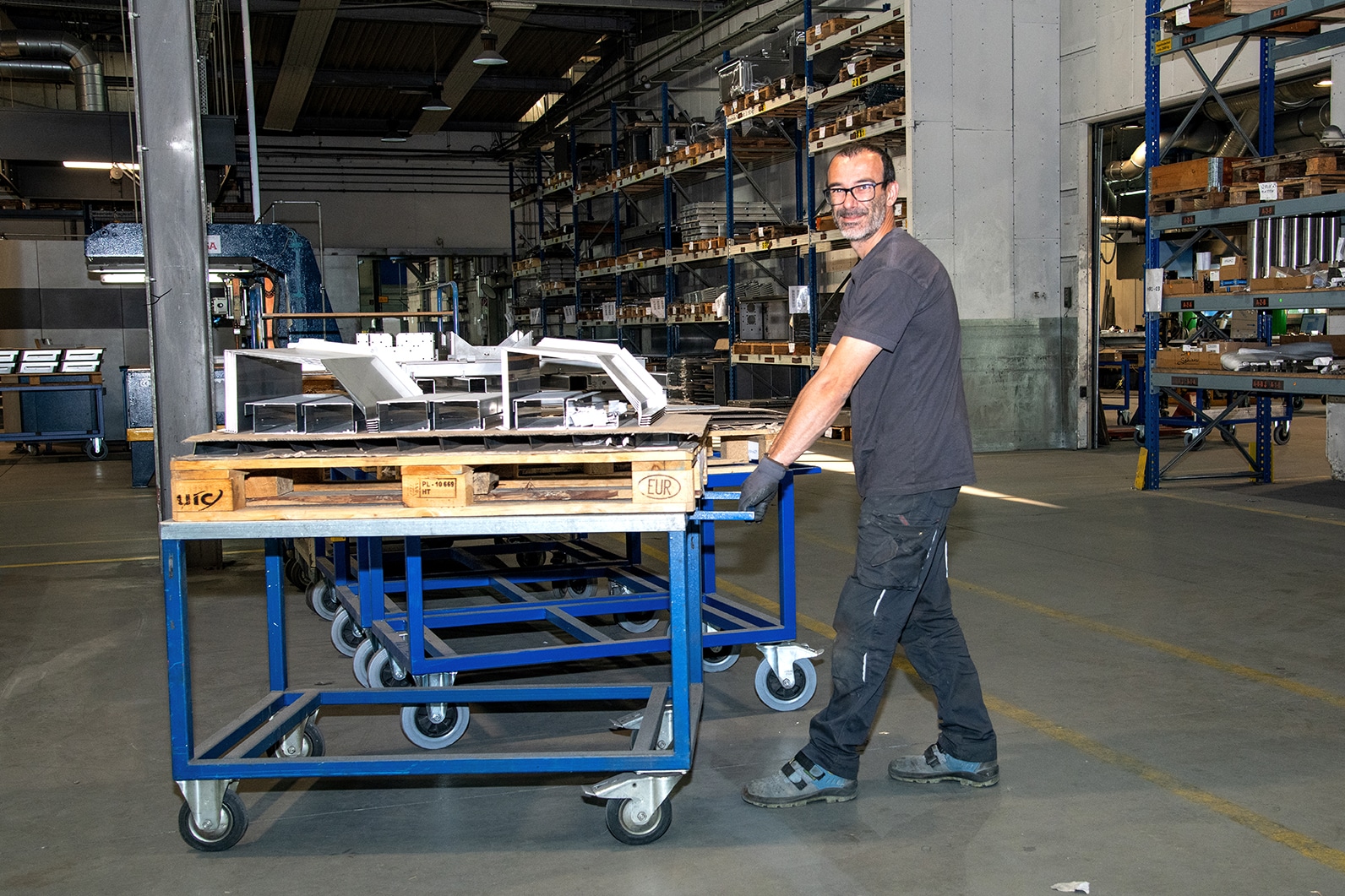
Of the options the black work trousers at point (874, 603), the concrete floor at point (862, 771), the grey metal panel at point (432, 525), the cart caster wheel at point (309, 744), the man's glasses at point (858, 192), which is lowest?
the concrete floor at point (862, 771)

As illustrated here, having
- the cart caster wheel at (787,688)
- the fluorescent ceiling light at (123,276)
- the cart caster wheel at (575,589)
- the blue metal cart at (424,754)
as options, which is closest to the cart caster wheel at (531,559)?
the cart caster wheel at (575,589)

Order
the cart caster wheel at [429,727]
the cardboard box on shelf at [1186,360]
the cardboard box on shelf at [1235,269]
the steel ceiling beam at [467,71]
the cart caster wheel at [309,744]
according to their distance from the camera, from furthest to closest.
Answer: the steel ceiling beam at [467,71] → the cardboard box on shelf at [1186,360] → the cardboard box on shelf at [1235,269] → the cart caster wheel at [429,727] → the cart caster wheel at [309,744]

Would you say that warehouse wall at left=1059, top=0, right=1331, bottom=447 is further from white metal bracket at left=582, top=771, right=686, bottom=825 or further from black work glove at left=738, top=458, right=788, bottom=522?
white metal bracket at left=582, top=771, right=686, bottom=825

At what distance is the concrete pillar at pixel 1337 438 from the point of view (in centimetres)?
987

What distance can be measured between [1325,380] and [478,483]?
6.80 m

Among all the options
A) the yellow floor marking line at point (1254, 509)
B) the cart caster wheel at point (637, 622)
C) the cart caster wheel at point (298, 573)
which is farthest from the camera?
the yellow floor marking line at point (1254, 509)

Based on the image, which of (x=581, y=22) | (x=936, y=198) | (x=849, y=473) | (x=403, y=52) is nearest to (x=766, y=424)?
(x=849, y=473)

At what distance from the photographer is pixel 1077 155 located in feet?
40.0

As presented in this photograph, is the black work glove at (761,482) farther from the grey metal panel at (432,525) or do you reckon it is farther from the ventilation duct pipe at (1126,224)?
the ventilation duct pipe at (1126,224)

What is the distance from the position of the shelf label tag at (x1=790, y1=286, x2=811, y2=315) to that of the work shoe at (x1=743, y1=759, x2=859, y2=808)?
10104 millimetres

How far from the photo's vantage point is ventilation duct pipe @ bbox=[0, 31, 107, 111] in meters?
16.1

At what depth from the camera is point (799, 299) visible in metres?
13.2

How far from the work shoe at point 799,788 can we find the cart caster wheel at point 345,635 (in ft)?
8.36

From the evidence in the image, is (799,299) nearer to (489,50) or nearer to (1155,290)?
(1155,290)
